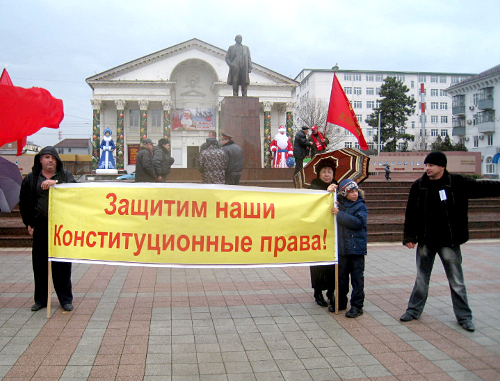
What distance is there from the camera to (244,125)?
50.8 feet

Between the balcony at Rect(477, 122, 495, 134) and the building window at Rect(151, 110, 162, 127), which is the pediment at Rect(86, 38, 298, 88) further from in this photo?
the balcony at Rect(477, 122, 495, 134)

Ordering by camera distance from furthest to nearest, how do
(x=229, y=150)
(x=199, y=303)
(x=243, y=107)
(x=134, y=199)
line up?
(x=243, y=107) → (x=229, y=150) → (x=199, y=303) → (x=134, y=199)

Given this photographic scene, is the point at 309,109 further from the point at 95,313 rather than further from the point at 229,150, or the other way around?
the point at 95,313

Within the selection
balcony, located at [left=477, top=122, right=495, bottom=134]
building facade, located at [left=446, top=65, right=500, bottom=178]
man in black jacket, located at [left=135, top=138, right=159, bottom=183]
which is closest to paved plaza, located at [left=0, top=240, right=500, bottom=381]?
man in black jacket, located at [left=135, top=138, right=159, bottom=183]

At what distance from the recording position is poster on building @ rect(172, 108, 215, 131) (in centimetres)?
5447

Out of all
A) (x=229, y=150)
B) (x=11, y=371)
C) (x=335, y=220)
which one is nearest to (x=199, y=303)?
(x=335, y=220)

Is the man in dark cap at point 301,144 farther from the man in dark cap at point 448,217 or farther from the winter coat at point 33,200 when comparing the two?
the winter coat at point 33,200

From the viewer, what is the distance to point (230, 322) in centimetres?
495

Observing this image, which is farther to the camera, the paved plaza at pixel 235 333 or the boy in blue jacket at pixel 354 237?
the boy in blue jacket at pixel 354 237

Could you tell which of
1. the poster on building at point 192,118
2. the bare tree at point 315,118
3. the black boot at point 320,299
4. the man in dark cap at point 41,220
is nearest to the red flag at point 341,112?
the black boot at point 320,299

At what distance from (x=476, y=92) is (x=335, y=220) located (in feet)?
226

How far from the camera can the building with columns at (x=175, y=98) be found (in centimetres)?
5253

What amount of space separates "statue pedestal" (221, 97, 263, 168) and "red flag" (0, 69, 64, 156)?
10.7 m

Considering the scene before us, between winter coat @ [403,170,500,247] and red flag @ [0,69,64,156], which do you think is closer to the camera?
red flag @ [0,69,64,156]
